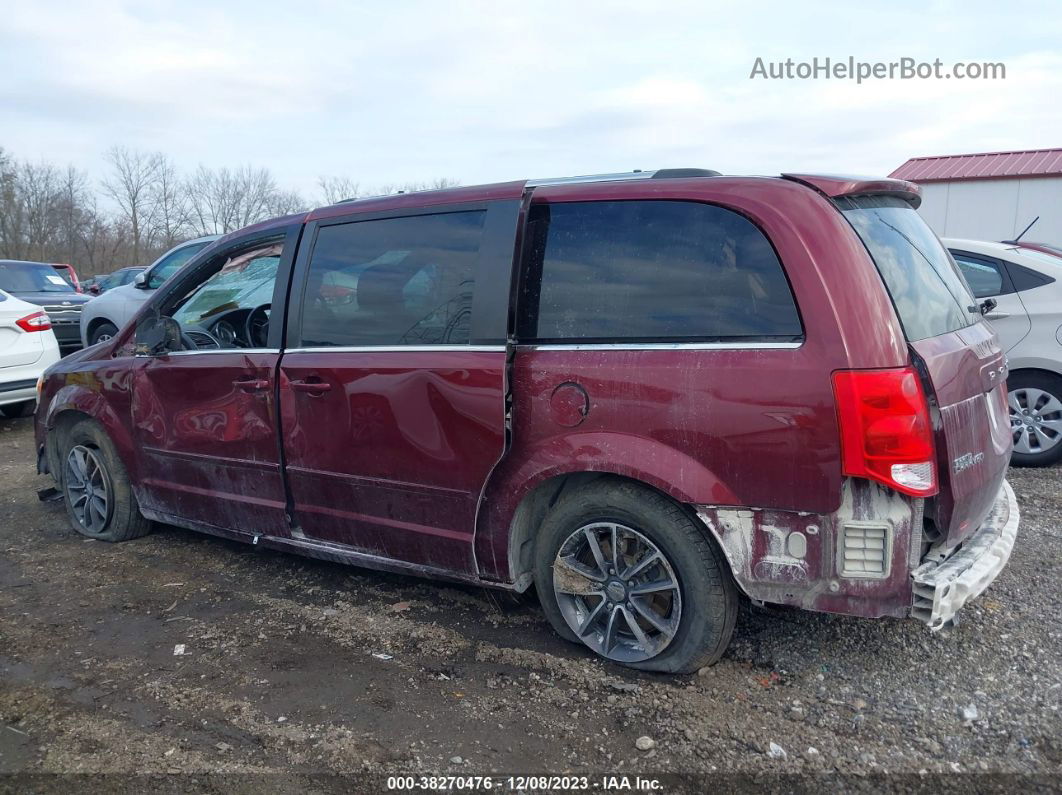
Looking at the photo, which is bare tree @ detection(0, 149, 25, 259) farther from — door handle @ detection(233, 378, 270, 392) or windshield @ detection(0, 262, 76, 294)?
door handle @ detection(233, 378, 270, 392)

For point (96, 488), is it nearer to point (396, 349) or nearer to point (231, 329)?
point (231, 329)

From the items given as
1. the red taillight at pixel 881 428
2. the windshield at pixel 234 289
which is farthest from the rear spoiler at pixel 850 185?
the windshield at pixel 234 289

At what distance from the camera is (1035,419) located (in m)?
6.01

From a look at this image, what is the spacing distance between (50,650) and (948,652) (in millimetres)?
3861

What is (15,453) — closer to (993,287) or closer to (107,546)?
(107,546)

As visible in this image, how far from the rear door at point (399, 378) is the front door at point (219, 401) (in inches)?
6.7

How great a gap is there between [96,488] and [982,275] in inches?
255

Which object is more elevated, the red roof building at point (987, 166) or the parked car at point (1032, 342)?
the red roof building at point (987, 166)

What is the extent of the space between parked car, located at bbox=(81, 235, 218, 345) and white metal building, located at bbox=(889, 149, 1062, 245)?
1481cm

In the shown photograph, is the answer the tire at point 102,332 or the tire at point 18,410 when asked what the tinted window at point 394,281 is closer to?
the tire at point 18,410

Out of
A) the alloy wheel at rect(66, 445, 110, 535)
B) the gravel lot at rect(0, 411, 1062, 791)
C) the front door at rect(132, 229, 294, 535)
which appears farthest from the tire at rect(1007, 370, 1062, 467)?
the alloy wheel at rect(66, 445, 110, 535)

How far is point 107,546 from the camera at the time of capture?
502 cm

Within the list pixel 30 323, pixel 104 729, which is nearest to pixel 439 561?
pixel 104 729

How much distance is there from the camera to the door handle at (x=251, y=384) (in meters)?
3.98
